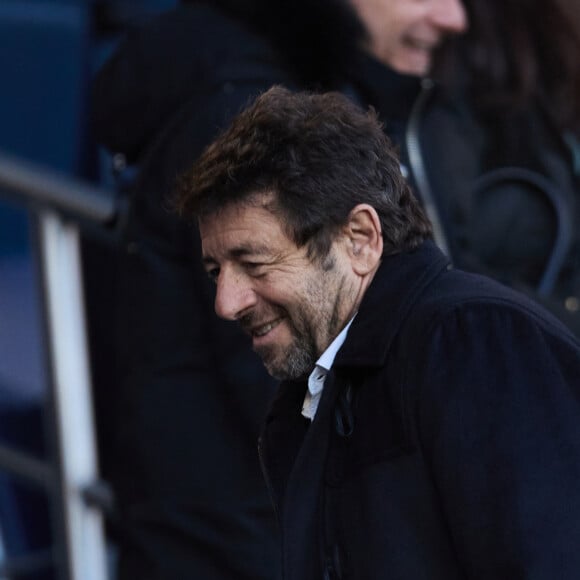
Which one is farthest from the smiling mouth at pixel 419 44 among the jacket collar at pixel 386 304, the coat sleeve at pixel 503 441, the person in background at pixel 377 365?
the coat sleeve at pixel 503 441

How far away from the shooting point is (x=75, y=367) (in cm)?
336

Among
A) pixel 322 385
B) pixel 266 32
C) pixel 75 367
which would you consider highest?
pixel 266 32

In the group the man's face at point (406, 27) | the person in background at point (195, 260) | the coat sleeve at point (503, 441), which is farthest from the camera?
the man's face at point (406, 27)

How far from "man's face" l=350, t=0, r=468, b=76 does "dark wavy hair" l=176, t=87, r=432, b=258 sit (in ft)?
3.69

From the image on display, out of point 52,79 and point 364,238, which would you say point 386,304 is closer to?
point 364,238

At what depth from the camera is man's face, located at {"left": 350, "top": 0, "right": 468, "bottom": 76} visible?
10.1ft

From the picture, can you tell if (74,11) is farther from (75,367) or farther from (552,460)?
(552,460)

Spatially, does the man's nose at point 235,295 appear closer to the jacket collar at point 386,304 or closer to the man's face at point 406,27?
the jacket collar at point 386,304

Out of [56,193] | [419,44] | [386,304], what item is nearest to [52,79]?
[56,193]

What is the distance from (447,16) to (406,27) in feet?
0.53

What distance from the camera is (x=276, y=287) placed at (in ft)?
6.28

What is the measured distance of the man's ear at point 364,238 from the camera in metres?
1.88

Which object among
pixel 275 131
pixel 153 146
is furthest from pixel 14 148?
pixel 275 131

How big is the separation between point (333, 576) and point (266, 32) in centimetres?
137
